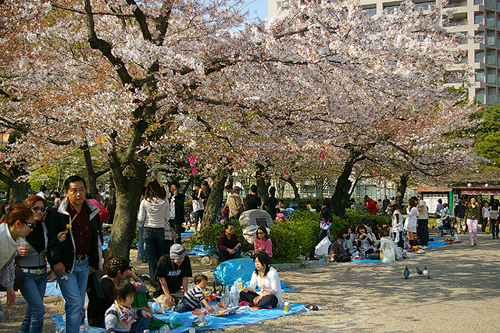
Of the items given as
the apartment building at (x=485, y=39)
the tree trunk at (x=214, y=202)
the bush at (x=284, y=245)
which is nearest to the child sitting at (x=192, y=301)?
the bush at (x=284, y=245)

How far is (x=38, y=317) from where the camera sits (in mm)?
4312

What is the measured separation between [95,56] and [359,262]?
318 inches

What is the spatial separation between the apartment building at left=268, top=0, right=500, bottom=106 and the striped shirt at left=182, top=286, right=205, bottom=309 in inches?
1899

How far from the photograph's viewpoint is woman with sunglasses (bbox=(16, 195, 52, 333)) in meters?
4.31

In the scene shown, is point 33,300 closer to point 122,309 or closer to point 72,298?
point 72,298

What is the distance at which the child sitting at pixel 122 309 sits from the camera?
4.36 metres

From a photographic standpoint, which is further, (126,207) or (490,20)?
(490,20)

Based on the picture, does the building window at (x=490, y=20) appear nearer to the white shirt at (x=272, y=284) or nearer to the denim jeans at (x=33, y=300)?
the white shirt at (x=272, y=284)

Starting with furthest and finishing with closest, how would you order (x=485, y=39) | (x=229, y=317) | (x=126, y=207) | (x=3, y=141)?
(x=485, y=39) → (x=3, y=141) → (x=126, y=207) → (x=229, y=317)

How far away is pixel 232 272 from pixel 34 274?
383cm

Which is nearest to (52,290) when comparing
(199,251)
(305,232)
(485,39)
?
(199,251)

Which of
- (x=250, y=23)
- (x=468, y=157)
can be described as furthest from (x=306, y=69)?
(x=468, y=157)

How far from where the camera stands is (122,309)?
4.39 meters

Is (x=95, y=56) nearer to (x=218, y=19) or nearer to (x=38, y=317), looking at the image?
(x=218, y=19)
